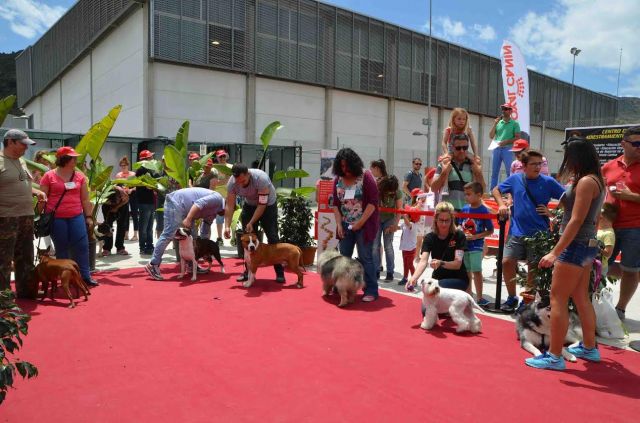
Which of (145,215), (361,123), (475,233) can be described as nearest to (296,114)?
(361,123)

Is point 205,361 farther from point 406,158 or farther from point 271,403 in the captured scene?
point 406,158

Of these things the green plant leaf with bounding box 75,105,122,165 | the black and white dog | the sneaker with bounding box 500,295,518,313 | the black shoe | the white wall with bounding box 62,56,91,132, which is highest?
the white wall with bounding box 62,56,91,132

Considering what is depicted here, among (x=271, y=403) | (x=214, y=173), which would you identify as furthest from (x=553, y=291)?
(x=214, y=173)

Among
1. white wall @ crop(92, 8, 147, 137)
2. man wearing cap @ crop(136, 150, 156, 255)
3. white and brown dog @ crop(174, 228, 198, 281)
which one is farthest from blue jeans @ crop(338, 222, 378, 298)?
white wall @ crop(92, 8, 147, 137)

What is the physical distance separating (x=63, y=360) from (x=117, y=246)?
5.91 meters

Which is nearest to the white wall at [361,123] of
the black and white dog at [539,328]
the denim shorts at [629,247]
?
the denim shorts at [629,247]

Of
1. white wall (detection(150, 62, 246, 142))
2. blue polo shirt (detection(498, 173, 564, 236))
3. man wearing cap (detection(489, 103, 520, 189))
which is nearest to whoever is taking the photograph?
blue polo shirt (detection(498, 173, 564, 236))

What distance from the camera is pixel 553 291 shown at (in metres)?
3.49

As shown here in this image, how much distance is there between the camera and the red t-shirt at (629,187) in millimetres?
4469

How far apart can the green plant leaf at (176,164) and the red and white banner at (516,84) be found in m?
7.40

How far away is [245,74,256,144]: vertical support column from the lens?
81.0 ft

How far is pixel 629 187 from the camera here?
14.7 feet

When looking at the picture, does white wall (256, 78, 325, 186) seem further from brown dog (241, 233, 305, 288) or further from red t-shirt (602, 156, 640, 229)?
red t-shirt (602, 156, 640, 229)

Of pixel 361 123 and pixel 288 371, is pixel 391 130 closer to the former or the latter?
pixel 361 123
